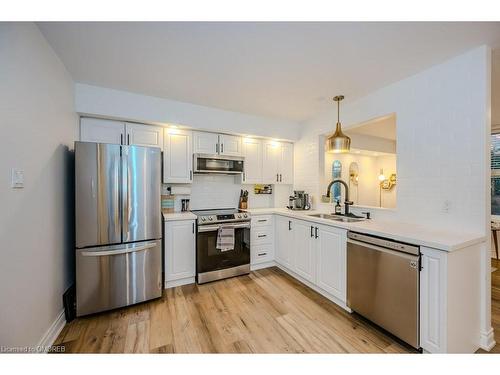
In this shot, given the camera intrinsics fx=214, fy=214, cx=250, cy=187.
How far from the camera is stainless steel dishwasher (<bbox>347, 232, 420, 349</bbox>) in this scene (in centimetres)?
164

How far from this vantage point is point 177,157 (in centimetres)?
310

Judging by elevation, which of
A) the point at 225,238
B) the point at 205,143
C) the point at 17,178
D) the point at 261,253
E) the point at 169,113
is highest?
the point at 169,113

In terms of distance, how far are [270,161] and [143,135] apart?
204 centimetres

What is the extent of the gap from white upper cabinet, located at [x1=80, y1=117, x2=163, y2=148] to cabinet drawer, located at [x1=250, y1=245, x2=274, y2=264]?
207 centimetres

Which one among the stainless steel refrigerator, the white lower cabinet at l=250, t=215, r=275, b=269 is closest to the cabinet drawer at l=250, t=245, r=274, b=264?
the white lower cabinet at l=250, t=215, r=275, b=269

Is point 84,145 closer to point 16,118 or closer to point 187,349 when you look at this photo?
point 16,118

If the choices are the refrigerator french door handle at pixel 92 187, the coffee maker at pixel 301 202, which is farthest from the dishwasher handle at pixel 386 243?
the refrigerator french door handle at pixel 92 187

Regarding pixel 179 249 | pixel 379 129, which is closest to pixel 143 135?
pixel 179 249

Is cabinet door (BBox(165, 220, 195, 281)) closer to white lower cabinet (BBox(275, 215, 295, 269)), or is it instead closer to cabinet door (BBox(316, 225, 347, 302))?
white lower cabinet (BBox(275, 215, 295, 269))

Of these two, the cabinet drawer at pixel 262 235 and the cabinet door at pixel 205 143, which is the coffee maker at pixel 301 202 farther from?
the cabinet door at pixel 205 143

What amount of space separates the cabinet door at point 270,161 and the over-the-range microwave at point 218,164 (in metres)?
0.46

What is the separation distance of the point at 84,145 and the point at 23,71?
75cm

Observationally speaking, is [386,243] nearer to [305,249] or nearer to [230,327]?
[305,249]
